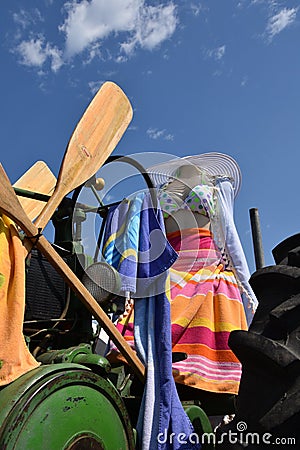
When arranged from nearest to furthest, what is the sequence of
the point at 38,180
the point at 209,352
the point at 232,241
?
the point at 209,352
the point at 232,241
the point at 38,180

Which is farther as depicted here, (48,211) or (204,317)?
(204,317)

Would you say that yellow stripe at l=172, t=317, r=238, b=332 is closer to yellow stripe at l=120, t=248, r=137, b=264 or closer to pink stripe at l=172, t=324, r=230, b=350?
pink stripe at l=172, t=324, r=230, b=350

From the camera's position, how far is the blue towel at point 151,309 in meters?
1.64

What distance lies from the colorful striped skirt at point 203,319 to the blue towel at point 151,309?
105 mm

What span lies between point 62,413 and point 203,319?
1.02m

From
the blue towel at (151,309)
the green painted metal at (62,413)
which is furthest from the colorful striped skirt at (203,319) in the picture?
the green painted metal at (62,413)

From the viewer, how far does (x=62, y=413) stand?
125 cm

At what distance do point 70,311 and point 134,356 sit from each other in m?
0.28

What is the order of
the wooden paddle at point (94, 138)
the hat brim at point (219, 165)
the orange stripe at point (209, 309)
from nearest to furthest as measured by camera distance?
the wooden paddle at point (94, 138), the orange stripe at point (209, 309), the hat brim at point (219, 165)

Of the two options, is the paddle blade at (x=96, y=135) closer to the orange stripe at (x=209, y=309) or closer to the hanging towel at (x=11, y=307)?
the hanging towel at (x=11, y=307)

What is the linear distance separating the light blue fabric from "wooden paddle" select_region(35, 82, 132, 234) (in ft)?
2.63

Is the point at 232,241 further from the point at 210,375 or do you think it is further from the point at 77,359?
the point at 77,359

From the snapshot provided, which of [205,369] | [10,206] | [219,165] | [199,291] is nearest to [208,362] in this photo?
[205,369]

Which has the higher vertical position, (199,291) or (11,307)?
(199,291)
